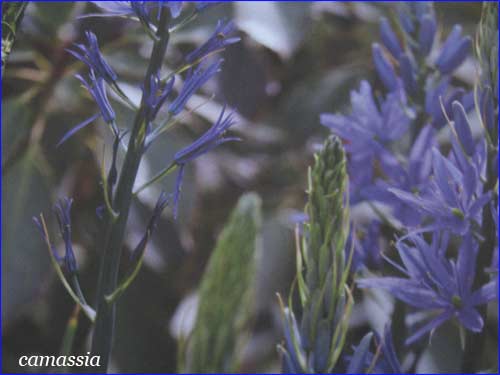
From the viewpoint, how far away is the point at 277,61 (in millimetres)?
843

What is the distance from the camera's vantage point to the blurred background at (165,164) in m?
0.54

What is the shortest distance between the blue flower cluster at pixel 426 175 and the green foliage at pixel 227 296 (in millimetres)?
48

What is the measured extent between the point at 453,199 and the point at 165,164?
26 centimetres

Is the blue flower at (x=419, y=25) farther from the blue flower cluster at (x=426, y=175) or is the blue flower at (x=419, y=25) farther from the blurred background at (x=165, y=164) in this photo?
the blurred background at (x=165, y=164)

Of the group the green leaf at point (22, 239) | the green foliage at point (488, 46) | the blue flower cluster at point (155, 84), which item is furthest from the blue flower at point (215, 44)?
the green leaf at point (22, 239)

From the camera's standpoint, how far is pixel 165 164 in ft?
1.66

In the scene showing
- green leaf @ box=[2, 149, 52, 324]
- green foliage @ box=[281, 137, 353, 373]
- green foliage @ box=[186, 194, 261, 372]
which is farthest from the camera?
green leaf @ box=[2, 149, 52, 324]

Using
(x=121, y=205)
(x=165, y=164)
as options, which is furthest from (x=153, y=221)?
(x=165, y=164)

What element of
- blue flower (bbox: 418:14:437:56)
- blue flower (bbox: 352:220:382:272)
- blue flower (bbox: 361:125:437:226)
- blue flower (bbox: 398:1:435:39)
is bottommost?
blue flower (bbox: 352:220:382:272)

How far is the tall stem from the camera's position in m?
0.23

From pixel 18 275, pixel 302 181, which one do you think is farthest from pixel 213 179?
pixel 18 275

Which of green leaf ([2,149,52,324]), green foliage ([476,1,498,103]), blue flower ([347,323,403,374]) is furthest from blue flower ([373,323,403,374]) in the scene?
green leaf ([2,149,52,324])

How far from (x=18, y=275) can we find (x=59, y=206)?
0.32m

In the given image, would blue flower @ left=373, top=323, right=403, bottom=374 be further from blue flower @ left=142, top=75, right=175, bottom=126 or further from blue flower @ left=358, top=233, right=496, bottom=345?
blue flower @ left=142, top=75, right=175, bottom=126
